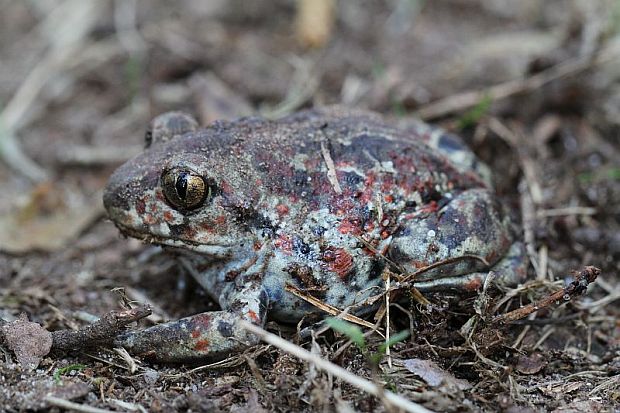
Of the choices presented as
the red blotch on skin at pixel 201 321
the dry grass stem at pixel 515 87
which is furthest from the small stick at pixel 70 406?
the dry grass stem at pixel 515 87

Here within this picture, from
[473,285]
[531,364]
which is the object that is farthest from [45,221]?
[531,364]

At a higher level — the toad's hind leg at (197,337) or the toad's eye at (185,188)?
the toad's eye at (185,188)

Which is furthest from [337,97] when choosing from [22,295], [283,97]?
[22,295]

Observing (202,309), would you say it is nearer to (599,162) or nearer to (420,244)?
(420,244)

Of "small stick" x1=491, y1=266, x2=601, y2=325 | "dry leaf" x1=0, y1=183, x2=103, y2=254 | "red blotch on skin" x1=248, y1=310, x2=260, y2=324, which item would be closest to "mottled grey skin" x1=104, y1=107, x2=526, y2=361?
"red blotch on skin" x1=248, y1=310, x2=260, y2=324

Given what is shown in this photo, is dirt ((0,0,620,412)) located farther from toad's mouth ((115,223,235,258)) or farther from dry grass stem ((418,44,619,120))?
toad's mouth ((115,223,235,258))

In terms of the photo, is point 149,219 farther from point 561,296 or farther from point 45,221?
point 561,296

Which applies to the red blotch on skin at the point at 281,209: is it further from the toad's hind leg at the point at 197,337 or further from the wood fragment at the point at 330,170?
the toad's hind leg at the point at 197,337
